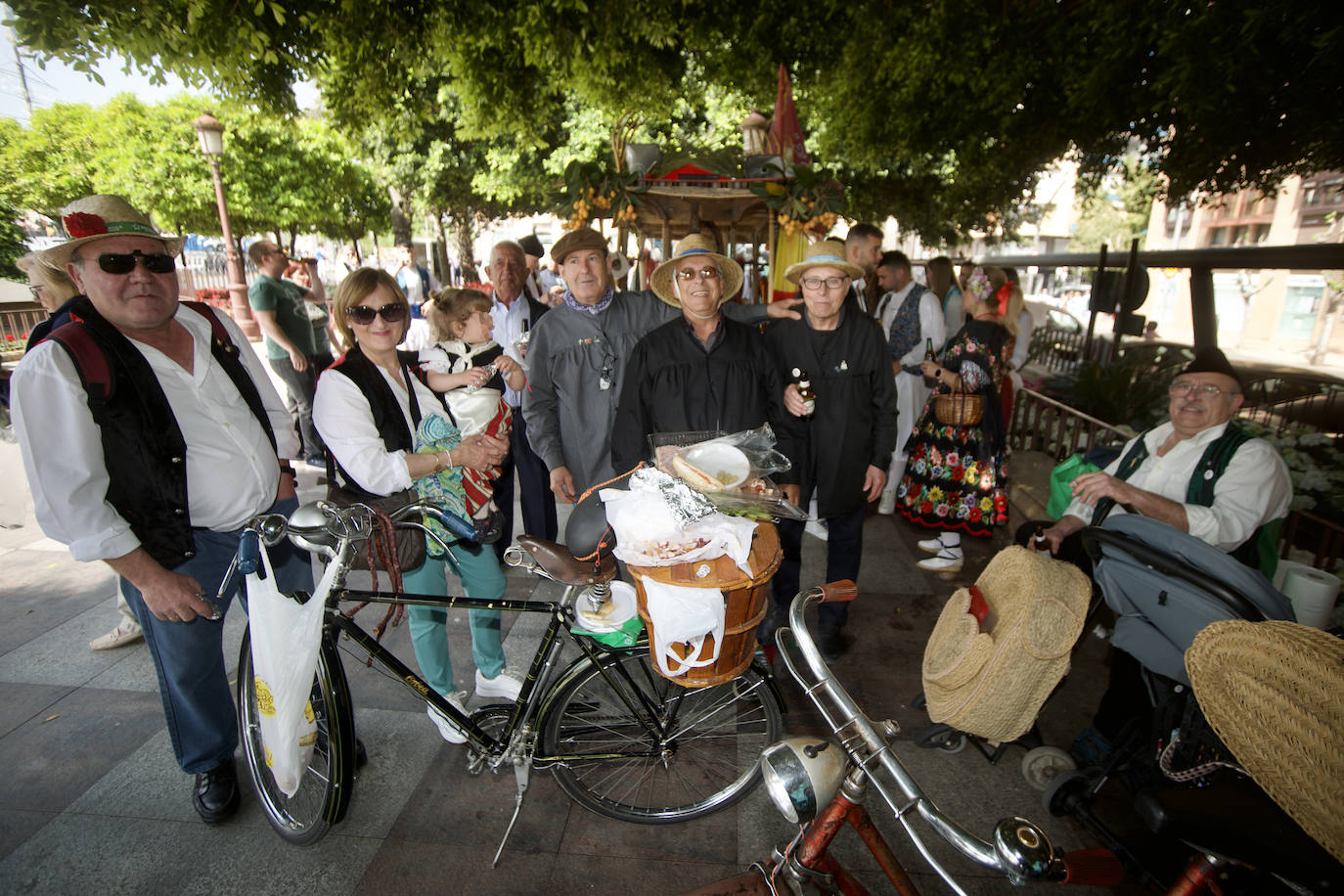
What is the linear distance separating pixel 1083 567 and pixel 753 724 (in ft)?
5.54

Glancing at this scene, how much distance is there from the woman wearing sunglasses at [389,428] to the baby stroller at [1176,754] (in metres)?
2.34

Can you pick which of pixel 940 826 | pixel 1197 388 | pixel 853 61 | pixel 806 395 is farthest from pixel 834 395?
pixel 853 61

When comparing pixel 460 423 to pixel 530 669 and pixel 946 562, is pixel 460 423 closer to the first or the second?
pixel 530 669

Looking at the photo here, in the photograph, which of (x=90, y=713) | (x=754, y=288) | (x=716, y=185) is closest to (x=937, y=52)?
(x=716, y=185)

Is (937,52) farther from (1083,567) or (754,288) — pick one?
(1083,567)

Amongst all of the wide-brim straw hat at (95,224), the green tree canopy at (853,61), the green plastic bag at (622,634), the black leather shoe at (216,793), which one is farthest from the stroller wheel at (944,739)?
the green tree canopy at (853,61)

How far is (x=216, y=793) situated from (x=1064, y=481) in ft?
13.0

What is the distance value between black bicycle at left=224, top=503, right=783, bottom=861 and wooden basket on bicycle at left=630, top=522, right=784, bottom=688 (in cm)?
38

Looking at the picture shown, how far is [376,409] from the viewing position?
2.39m

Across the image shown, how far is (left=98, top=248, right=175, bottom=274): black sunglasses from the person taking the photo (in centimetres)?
206

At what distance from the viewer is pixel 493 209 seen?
73.6 ft

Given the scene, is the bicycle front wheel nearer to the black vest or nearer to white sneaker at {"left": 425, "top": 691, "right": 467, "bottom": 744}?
white sneaker at {"left": 425, "top": 691, "right": 467, "bottom": 744}

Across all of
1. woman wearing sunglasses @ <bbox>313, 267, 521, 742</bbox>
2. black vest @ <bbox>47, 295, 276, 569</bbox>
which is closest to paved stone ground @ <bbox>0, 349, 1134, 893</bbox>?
woman wearing sunglasses @ <bbox>313, 267, 521, 742</bbox>

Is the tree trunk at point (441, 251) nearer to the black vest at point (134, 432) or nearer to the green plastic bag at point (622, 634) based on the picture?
the black vest at point (134, 432)
